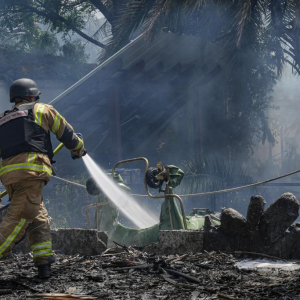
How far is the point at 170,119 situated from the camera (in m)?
15.1

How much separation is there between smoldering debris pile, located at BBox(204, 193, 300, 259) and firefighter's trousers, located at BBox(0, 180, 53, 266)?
1475 mm

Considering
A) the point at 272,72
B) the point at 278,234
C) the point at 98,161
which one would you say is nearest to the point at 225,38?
the point at 272,72

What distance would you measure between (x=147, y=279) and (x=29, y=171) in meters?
1.25

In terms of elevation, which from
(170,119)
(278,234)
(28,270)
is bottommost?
(28,270)

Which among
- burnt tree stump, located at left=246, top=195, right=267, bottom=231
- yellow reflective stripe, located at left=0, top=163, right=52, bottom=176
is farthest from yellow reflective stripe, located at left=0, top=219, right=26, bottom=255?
burnt tree stump, located at left=246, top=195, right=267, bottom=231

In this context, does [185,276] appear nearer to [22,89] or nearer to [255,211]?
[255,211]

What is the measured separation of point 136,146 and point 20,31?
35.5 ft

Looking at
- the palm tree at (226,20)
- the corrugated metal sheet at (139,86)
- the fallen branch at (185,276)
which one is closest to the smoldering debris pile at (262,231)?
the fallen branch at (185,276)

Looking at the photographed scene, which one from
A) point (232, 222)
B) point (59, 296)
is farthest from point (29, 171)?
point (232, 222)

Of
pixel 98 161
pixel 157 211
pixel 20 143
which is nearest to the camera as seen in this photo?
pixel 20 143

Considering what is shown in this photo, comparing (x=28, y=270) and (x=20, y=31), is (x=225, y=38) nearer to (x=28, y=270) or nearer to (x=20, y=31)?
(x=28, y=270)

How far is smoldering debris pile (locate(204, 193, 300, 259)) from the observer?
16.1 feet

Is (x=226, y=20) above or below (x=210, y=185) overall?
above

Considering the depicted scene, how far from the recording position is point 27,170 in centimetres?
458
